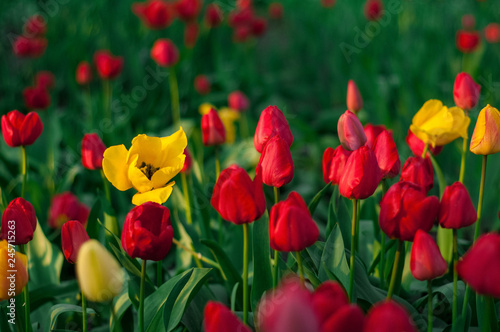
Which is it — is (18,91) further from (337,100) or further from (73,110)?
(337,100)

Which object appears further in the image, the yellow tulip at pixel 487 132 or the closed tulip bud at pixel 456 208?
the yellow tulip at pixel 487 132

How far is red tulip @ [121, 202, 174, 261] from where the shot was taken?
95 centimetres

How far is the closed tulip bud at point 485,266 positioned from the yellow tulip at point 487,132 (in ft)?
1.46

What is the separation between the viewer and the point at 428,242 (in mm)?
873

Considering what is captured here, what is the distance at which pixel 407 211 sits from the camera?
3.01 ft

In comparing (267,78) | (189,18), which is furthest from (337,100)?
(189,18)

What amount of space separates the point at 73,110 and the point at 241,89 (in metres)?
1.07

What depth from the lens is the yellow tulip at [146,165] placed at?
3.63 ft

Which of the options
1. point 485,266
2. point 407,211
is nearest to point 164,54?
point 407,211

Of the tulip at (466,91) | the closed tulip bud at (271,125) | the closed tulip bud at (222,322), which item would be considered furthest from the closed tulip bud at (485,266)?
the tulip at (466,91)

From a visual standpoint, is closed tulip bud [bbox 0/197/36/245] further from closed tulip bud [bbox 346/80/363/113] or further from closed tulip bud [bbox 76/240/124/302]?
closed tulip bud [bbox 346/80/363/113]

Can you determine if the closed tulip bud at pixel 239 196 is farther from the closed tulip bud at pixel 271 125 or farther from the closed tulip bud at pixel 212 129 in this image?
the closed tulip bud at pixel 212 129

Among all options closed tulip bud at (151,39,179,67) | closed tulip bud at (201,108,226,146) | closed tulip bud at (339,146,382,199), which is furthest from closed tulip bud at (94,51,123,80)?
closed tulip bud at (339,146,382,199)

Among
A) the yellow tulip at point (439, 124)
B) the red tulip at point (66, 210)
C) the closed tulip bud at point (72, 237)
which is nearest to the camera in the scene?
the closed tulip bud at point (72, 237)
